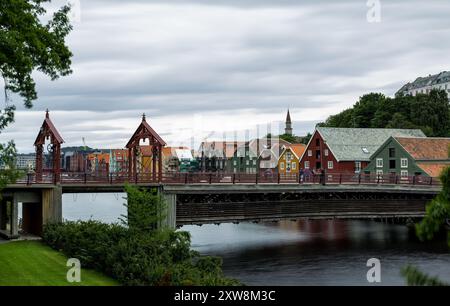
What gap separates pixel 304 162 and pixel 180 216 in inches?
2319

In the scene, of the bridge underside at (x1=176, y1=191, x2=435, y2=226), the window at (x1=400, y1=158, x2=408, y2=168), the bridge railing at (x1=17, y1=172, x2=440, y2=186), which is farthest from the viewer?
the window at (x1=400, y1=158, x2=408, y2=168)

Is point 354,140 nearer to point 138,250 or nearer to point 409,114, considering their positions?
point 409,114

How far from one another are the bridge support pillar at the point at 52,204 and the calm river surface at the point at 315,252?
12.5m

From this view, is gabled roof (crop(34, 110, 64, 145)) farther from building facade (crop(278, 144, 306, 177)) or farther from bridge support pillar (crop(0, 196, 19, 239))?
building facade (crop(278, 144, 306, 177))

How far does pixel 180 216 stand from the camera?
49.9 metres

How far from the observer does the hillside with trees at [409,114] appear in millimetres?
119769

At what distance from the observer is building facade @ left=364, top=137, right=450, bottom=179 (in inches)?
3263

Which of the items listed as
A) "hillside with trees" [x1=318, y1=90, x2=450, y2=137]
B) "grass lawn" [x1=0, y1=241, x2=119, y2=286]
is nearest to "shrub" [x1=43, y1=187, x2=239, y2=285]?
"grass lawn" [x1=0, y1=241, x2=119, y2=286]

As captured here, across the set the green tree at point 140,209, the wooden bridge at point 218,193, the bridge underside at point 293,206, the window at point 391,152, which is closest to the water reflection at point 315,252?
the bridge underside at point 293,206

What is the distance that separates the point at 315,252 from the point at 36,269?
29351 mm

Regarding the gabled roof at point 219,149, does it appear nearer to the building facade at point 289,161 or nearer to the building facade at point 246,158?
the building facade at point 246,158

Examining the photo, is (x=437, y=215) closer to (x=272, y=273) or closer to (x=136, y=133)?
(x=272, y=273)

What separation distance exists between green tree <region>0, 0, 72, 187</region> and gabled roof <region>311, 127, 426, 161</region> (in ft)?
239
